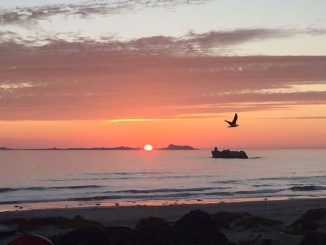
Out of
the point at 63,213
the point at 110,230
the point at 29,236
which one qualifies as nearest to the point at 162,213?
the point at 63,213

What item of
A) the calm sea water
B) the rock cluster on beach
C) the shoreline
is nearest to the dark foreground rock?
the rock cluster on beach

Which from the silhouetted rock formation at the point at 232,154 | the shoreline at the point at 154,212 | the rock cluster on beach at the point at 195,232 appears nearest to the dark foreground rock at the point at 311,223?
the rock cluster on beach at the point at 195,232

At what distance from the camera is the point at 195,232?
1608 cm

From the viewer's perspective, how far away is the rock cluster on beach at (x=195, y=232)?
14.6 meters

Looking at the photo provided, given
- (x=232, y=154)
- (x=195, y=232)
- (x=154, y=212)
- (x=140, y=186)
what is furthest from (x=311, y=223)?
(x=232, y=154)

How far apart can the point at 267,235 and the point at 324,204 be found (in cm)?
→ 1856

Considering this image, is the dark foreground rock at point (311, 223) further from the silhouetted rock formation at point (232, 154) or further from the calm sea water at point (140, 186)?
the silhouetted rock formation at point (232, 154)

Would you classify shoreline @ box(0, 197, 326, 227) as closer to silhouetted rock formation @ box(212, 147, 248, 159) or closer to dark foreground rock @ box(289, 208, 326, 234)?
dark foreground rock @ box(289, 208, 326, 234)

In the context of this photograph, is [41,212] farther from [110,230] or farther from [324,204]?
[324,204]

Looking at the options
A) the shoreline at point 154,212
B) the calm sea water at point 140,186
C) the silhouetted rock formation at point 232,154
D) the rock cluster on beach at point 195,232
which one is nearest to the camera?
the rock cluster on beach at point 195,232

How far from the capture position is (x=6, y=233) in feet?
58.5

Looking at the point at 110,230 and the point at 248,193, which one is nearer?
the point at 110,230

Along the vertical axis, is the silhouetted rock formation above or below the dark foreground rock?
above

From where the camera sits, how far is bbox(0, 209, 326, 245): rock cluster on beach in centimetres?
1456
